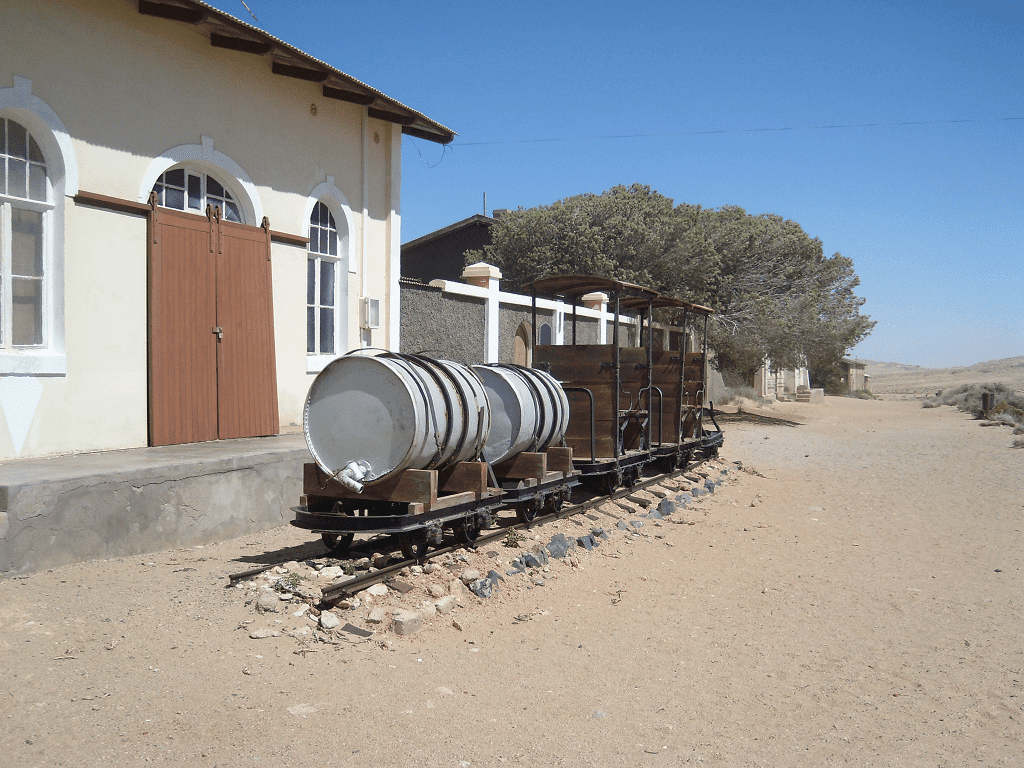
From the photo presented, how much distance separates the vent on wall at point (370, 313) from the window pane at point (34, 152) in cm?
510

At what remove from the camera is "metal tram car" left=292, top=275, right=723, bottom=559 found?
687 centimetres

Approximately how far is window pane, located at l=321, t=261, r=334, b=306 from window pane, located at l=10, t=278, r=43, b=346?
4.44 m

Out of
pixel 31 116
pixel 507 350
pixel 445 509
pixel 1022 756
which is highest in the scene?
pixel 31 116

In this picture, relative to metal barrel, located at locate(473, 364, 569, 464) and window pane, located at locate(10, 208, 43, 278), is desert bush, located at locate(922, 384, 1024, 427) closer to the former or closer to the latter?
metal barrel, located at locate(473, 364, 569, 464)

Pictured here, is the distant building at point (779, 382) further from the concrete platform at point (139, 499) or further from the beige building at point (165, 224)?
the concrete platform at point (139, 499)

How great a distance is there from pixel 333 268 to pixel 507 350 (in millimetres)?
6583

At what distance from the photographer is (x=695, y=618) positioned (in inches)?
259

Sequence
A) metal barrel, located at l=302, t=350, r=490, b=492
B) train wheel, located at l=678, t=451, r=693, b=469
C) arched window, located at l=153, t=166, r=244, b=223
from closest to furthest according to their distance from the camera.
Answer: metal barrel, located at l=302, t=350, r=490, b=492, arched window, located at l=153, t=166, r=244, b=223, train wheel, located at l=678, t=451, r=693, b=469

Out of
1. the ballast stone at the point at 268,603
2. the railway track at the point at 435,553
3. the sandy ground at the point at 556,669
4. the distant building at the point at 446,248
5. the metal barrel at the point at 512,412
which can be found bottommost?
the sandy ground at the point at 556,669

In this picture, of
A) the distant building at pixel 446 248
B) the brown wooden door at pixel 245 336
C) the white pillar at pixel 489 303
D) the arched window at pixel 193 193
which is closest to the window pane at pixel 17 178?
the arched window at pixel 193 193

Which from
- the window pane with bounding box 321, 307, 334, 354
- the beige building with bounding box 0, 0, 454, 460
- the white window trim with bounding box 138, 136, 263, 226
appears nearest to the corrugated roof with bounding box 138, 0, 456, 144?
the beige building with bounding box 0, 0, 454, 460

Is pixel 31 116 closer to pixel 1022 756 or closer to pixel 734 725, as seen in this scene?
pixel 734 725

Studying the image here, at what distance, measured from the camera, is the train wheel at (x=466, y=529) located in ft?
25.1

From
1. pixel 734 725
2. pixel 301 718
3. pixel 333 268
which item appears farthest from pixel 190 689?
pixel 333 268
